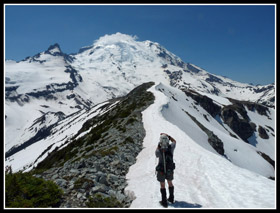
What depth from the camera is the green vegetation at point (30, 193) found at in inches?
428

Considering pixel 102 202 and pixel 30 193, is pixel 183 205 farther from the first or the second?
pixel 30 193

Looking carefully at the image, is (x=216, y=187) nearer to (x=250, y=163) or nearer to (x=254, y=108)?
(x=250, y=163)

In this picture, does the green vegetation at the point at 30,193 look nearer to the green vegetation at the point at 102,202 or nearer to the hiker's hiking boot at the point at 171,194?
the green vegetation at the point at 102,202

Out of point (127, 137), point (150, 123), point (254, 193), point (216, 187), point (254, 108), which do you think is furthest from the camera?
point (254, 108)

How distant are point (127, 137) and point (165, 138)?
699 inches

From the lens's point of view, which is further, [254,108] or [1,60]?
[254,108]

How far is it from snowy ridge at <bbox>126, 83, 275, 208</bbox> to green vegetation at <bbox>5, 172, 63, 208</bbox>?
3.85 m

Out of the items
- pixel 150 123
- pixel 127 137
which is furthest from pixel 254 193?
pixel 150 123

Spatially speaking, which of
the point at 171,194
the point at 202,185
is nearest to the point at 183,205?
the point at 171,194

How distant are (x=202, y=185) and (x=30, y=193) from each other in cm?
900

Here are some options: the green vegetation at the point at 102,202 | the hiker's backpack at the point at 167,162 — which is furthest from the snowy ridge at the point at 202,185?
the hiker's backpack at the point at 167,162

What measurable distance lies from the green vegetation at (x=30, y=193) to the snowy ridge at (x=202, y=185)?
385 centimetres

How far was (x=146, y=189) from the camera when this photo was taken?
14102 millimetres

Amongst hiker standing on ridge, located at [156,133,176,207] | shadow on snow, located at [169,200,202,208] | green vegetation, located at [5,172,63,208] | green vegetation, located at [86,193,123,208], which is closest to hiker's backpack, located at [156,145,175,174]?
hiker standing on ridge, located at [156,133,176,207]
